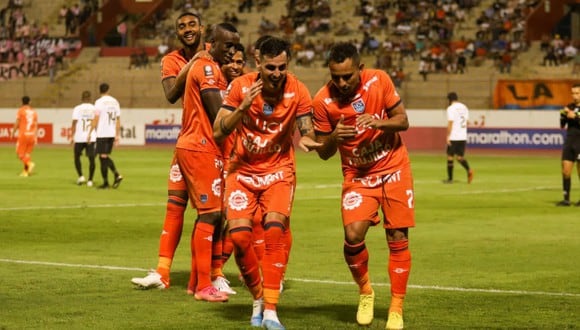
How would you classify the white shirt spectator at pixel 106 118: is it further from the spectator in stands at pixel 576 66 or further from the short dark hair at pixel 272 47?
the spectator in stands at pixel 576 66

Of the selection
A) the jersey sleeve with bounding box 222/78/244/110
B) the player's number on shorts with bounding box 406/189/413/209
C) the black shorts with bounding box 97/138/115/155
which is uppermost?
the jersey sleeve with bounding box 222/78/244/110

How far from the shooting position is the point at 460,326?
377 inches

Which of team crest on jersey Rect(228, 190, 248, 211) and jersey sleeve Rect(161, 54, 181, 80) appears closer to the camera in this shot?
team crest on jersey Rect(228, 190, 248, 211)

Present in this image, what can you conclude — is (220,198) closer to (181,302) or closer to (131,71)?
(181,302)

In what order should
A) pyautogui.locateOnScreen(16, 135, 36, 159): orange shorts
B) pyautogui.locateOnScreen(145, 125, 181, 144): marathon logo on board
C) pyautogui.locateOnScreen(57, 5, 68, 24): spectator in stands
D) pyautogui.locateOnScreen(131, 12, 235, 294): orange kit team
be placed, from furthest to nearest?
pyautogui.locateOnScreen(57, 5, 68, 24): spectator in stands → pyautogui.locateOnScreen(145, 125, 181, 144): marathon logo on board → pyautogui.locateOnScreen(16, 135, 36, 159): orange shorts → pyautogui.locateOnScreen(131, 12, 235, 294): orange kit team

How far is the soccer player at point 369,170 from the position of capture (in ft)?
31.4

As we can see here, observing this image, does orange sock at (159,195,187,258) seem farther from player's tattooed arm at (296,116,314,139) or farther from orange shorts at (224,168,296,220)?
player's tattooed arm at (296,116,314,139)

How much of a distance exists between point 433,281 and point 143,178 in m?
19.4

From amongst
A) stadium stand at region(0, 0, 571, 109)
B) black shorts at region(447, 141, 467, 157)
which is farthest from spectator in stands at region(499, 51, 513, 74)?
black shorts at region(447, 141, 467, 157)

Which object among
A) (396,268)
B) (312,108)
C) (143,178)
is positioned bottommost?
(143,178)

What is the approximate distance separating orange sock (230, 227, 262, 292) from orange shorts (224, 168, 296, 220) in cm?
13

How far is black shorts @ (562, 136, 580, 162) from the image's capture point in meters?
22.8

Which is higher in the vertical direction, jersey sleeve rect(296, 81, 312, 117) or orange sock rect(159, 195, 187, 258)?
jersey sleeve rect(296, 81, 312, 117)

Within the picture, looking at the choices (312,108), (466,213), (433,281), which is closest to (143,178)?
(466,213)
